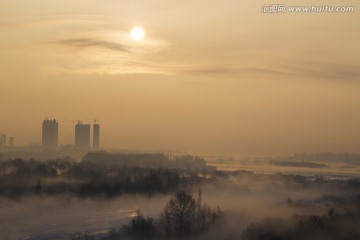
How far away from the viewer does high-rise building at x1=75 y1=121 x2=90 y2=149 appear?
2788 cm

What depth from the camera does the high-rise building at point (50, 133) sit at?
2605cm

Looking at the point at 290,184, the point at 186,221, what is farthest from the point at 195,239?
the point at 290,184

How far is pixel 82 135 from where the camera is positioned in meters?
28.8

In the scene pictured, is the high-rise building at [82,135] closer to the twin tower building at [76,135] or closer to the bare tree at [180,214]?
the twin tower building at [76,135]

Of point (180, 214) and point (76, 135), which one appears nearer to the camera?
point (180, 214)

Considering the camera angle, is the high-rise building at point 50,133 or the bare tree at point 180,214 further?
the high-rise building at point 50,133

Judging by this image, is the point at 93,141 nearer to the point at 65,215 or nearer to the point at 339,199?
the point at 65,215

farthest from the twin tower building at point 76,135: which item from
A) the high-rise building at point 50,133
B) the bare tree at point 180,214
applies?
the bare tree at point 180,214

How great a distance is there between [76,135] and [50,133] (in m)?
2.02

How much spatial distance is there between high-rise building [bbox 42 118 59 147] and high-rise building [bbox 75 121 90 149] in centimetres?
113

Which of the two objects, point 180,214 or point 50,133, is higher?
point 50,133

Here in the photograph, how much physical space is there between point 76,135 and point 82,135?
318 mm

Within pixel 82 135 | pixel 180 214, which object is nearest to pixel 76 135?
pixel 82 135

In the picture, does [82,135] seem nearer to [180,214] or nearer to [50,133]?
[50,133]
